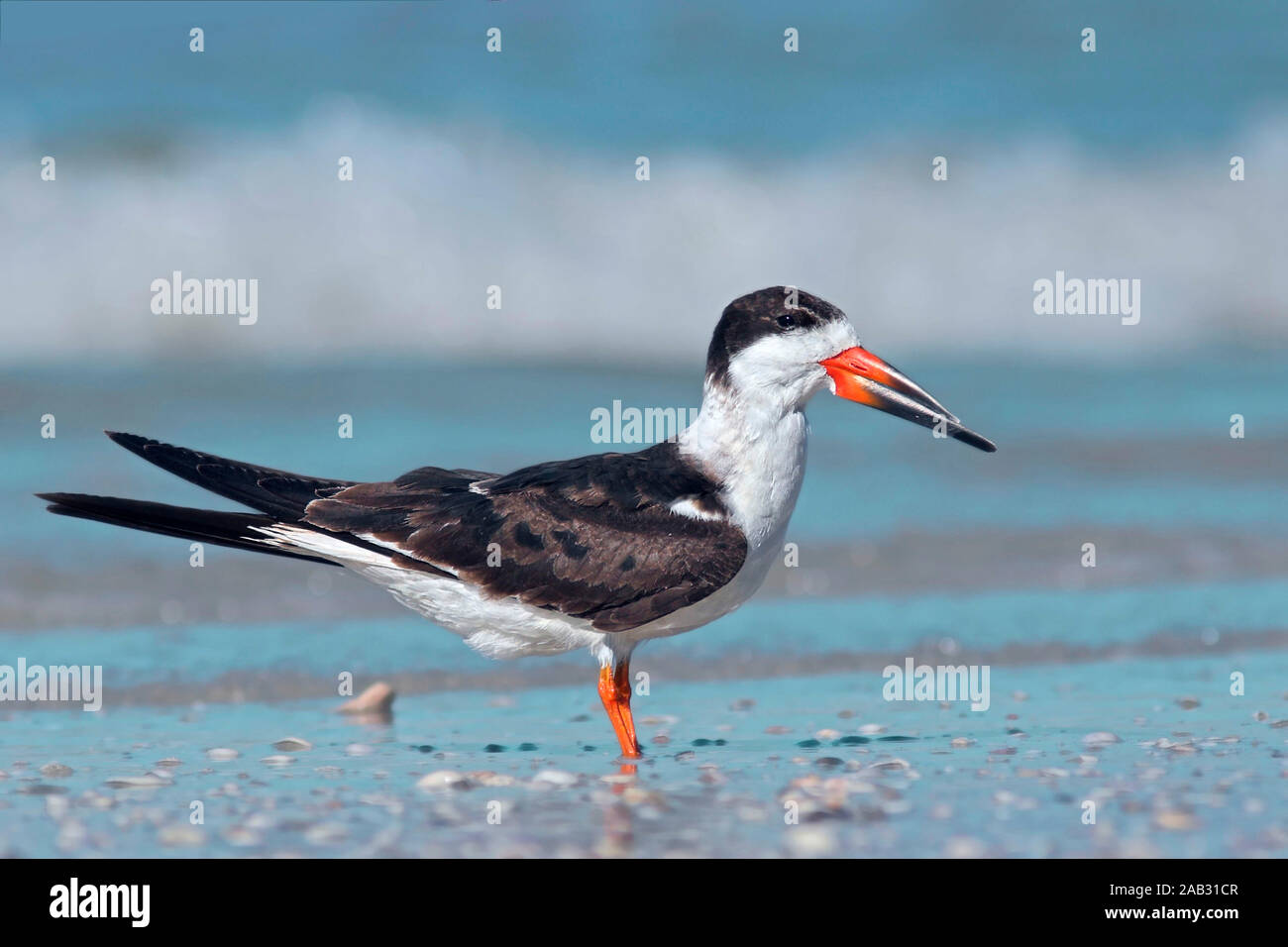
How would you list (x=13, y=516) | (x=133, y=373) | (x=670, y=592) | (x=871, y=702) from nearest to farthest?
(x=670, y=592) < (x=871, y=702) < (x=13, y=516) < (x=133, y=373)

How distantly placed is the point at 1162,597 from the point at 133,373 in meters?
8.99

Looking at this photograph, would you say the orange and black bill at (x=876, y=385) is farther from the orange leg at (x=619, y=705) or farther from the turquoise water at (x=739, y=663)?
the orange leg at (x=619, y=705)

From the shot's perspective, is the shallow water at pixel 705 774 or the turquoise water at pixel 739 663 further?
the turquoise water at pixel 739 663

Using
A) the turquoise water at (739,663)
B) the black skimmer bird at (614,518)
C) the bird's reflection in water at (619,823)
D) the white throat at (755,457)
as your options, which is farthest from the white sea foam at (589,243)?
the bird's reflection in water at (619,823)

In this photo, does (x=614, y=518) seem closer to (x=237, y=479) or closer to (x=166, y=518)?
(x=237, y=479)

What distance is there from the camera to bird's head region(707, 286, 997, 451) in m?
5.43

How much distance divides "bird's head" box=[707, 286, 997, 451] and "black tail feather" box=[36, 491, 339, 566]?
5.81 feet

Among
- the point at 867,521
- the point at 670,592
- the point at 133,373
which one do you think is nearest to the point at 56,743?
the point at 670,592

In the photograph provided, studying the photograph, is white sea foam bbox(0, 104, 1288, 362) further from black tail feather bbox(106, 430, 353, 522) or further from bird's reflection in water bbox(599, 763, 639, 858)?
bird's reflection in water bbox(599, 763, 639, 858)

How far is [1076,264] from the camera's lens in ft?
57.1

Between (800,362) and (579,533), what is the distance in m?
1.01

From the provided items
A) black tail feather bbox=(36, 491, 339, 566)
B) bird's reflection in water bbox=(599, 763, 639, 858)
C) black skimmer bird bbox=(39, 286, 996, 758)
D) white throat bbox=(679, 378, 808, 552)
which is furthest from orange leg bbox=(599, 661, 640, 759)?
black tail feather bbox=(36, 491, 339, 566)

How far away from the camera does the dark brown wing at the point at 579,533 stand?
17.1 feet

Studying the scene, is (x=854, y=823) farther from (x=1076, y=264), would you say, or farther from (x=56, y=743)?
(x=1076, y=264)
